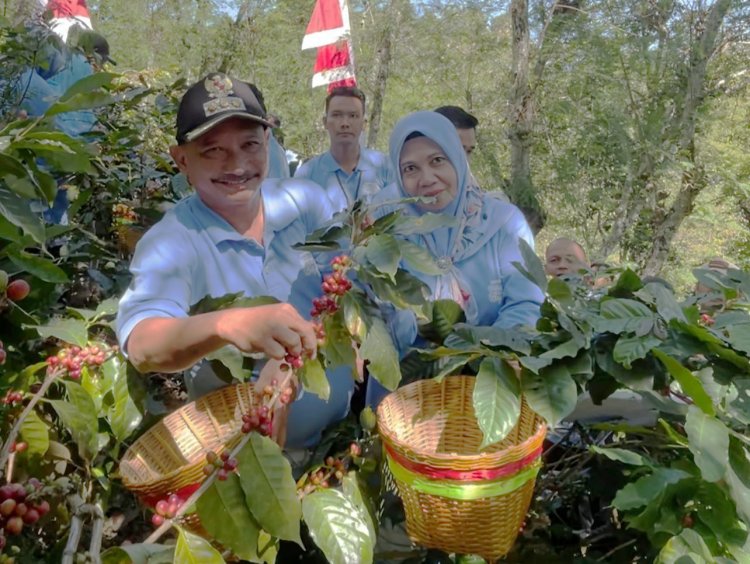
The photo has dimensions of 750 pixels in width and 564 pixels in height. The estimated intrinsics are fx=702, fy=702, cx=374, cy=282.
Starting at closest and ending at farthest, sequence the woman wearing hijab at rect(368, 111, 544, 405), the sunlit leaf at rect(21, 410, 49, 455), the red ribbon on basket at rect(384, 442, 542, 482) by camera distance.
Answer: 1. the red ribbon on basket at rect(384, 442, 542, 482)
2. the sunlit leaf at rect(21, 410, 49, 455)
3. the woman wearing hijab at rect(368, 111, 544, 405)

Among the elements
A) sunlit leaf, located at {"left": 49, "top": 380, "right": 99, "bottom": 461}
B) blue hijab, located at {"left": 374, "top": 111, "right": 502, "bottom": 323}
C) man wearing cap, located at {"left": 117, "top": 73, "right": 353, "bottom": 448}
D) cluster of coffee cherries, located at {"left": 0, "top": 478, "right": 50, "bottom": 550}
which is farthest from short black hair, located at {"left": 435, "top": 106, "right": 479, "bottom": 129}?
cluster of coffee cherries, located at {"left": 0, "top": 478, "right": 50, "bottom": 550}

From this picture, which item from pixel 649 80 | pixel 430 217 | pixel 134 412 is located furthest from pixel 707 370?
pixel 649 80

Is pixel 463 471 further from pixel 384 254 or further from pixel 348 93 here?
pixel 348 93

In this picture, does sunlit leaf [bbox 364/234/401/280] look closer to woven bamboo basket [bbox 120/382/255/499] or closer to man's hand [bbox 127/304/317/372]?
man's hand [bbox 127/304/317/372]

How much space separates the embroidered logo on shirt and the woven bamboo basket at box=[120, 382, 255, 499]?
84 cm

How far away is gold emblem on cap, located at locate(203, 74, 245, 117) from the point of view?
70.3 inches

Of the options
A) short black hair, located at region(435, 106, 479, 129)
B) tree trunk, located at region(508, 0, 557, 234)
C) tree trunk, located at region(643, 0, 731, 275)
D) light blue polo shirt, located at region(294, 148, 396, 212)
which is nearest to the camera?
short black hair, located at region(435, 106, 479, 129)

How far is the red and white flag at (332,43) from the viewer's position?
7.55 meters

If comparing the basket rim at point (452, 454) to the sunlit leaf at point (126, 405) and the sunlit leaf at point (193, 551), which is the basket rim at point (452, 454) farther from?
the sunlit leaf at point (126, 405)

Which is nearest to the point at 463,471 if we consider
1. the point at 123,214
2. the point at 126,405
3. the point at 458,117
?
the point at 126,405

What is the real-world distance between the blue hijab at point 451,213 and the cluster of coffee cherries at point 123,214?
1.37 m

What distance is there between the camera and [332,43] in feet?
25.0

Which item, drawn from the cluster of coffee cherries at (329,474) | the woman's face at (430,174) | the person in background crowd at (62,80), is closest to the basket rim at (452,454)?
the cluster of coffee cherries at (329,474)

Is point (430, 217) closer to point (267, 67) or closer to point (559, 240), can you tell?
point (559, 240)
